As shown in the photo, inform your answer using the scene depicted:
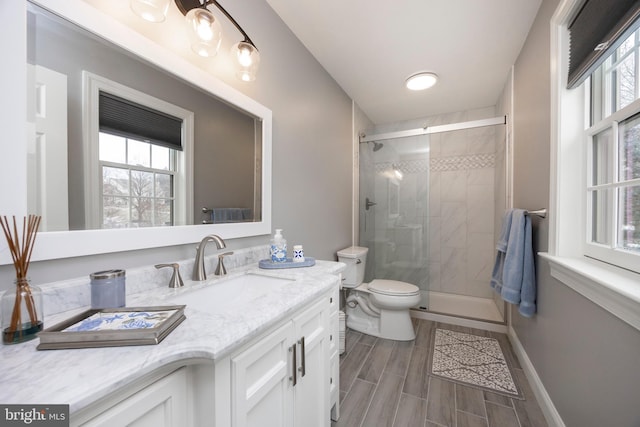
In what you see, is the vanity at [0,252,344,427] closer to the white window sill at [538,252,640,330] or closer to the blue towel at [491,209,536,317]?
the white window sill at [538,252,640,330]

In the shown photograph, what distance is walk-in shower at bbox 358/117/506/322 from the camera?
265 centimetres

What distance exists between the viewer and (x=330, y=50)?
1970mm

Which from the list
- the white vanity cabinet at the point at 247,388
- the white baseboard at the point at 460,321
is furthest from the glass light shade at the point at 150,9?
the white baseboard at the point at 460,321

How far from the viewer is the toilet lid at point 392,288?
225 cm

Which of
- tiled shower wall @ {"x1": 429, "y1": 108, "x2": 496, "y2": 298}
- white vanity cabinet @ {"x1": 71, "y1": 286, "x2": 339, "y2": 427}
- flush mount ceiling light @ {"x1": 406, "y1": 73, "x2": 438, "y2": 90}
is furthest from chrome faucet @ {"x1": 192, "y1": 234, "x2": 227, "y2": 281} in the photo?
tiled shower wall @ {"x1": 429, "y1": 108, "x2": 496, "y2": 298}

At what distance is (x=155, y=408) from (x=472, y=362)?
2.17m

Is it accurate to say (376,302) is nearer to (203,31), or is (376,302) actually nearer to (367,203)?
(367,203)

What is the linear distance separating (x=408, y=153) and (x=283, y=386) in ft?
8.06

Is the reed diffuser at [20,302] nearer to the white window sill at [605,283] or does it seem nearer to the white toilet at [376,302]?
the white window sill at [605,283]

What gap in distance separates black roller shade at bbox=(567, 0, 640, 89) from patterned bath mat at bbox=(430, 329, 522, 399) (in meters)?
1.80

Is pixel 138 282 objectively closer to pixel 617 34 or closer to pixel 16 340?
pixel 16 340

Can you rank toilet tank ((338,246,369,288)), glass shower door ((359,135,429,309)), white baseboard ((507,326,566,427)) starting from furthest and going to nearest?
1. glass shower door ((359,135,429,309))
2. toilet tank ((338,246,369,288))
3. white baseboard ((507,326,566,427))

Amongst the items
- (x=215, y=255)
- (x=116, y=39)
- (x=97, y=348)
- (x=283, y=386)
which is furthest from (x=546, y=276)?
(x=116, y=39)

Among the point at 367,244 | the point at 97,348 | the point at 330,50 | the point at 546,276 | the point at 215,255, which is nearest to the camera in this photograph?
the point at 97,348
